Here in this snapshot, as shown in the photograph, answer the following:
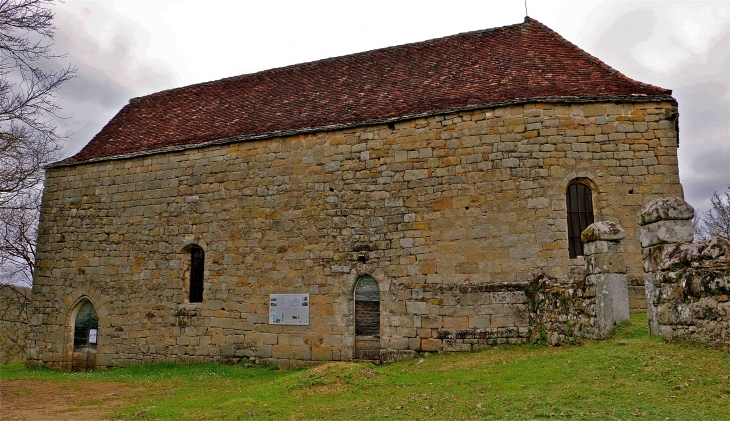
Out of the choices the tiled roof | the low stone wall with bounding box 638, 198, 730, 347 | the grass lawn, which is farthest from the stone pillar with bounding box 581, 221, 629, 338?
the tiled roof

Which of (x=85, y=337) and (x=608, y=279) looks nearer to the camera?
(x=608, y=279)

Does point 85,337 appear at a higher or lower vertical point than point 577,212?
lower

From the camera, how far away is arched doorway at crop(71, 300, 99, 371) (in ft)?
47.6

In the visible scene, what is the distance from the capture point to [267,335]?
1247 cm

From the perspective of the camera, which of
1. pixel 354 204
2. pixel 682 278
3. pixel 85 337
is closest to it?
pixel 682 278

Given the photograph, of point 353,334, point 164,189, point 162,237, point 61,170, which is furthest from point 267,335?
point 61,170

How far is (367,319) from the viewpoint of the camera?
38.7 ft

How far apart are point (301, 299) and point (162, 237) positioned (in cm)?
449

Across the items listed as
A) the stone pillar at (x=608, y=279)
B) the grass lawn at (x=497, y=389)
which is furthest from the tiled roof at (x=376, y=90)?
the grass lawn at (x=497, y=389)

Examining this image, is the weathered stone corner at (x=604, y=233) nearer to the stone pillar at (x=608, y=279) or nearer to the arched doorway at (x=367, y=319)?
the stone pillar at (x=608, y=279)

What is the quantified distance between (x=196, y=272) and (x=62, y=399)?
4514 millimetres

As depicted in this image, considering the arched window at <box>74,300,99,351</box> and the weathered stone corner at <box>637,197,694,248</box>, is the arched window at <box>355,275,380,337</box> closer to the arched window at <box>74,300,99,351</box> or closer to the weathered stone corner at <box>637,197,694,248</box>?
the weathered stone corner at <box>637,197,694,248</box>

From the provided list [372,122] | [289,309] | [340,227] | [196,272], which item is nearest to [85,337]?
[196,272]

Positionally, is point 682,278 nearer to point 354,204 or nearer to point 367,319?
point 367,319
